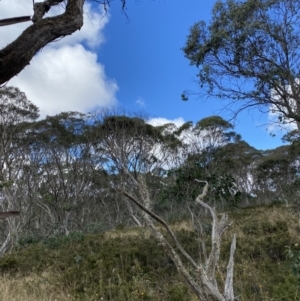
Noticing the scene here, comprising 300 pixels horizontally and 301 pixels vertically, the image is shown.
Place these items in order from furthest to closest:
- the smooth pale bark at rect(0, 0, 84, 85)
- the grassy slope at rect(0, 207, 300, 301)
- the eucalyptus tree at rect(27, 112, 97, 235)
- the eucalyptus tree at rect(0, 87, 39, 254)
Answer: the eucalyptus tree at rect(27, 112, 97, 235) < the eucalyptus tree at rect(0, 87, 39, 254) < the grassy slope at rect(0, 207, 300, 301) < the smooth pale bark at rect(0, 0, 84, 85)

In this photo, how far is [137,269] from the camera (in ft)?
21.4

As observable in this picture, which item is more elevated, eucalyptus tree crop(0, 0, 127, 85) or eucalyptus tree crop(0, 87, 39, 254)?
eucalyptus tree crop(0, 87, 39, 254)

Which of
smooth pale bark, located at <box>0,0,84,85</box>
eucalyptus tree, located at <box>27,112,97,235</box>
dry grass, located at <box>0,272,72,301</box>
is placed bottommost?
dry grass, located at <box>0,272,72,301</box>

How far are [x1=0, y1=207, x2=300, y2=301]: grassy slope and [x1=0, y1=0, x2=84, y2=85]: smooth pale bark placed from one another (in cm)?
333

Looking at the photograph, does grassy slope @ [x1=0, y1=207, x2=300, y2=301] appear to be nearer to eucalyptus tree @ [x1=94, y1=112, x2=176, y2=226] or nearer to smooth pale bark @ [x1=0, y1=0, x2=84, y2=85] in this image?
smooth pale bark @ [x1=0, y1=0, x2=84, y2=85]

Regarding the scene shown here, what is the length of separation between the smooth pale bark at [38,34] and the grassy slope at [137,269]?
3.33 m

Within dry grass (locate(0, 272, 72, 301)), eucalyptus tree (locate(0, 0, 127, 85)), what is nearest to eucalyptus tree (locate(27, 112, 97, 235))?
dry grass (locate(0, 272, 72, 301))

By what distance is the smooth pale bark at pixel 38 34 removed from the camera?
175 cm

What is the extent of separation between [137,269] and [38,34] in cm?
549

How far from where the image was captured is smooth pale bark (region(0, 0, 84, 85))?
5.75 feet

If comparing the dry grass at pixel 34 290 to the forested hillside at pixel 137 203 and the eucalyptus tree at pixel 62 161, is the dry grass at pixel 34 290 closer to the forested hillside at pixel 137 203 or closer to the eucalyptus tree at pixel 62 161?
the forested hillside at pixel 137 203

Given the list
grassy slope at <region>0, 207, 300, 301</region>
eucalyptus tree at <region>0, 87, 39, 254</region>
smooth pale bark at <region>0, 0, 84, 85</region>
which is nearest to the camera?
smooth pale bark at <region>0, 0, 84, 85</region>

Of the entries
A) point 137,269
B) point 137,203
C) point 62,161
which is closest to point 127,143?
point 62,161

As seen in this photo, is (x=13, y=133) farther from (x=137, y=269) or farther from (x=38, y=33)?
(x=38, y=33)
